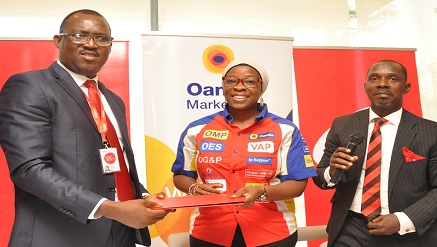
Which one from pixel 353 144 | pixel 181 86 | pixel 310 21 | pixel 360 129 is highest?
pixel 310 21

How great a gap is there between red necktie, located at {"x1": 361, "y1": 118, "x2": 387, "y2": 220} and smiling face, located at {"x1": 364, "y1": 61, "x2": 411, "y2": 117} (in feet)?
0.54

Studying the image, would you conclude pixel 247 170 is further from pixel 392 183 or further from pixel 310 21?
pixel 310 21

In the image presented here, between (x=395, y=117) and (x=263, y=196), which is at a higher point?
(x=395, y=117)

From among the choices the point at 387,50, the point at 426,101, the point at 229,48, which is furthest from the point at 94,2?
the point at 426,101

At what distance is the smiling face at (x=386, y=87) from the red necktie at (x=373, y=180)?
165 millimetres

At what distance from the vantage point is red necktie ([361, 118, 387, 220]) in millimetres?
2792

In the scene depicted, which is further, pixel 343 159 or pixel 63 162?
pixel 343 159

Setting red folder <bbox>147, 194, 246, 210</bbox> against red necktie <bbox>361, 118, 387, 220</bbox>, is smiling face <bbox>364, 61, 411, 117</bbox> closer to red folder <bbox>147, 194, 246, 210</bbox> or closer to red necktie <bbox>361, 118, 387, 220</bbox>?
red necktie <bbox>361, 118, 387, 220</bbox>

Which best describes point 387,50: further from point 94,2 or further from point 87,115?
point 87,115

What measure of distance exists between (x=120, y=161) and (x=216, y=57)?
2330mm

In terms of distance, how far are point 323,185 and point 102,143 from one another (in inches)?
61.5

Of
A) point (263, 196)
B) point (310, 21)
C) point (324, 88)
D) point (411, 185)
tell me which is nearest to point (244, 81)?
point (263, 196)

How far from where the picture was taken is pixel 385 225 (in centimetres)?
266

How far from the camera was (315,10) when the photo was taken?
5727mm
